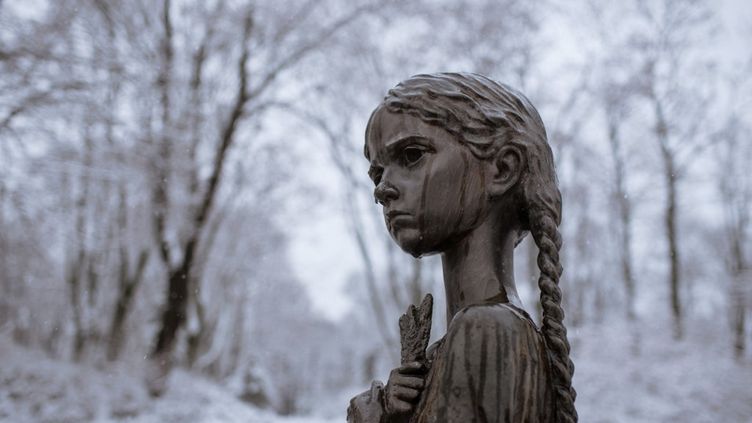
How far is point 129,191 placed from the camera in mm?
12398

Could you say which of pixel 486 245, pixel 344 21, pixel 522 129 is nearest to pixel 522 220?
pixel 486 245

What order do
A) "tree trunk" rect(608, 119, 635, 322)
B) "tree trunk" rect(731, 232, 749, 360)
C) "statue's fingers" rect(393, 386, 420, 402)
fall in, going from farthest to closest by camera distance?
"tree trunk" rect(608, 119, 635, 322) < "tree trunk" rect(731, 232, 749, 360) < "statue's fingers" rect(393, 386, 420, 402)

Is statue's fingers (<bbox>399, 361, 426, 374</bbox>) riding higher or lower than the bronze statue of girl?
lower

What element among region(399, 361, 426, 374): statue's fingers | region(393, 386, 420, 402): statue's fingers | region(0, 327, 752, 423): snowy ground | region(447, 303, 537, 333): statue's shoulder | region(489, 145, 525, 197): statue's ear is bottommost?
region(0, 327, 752, 423): snowy ground

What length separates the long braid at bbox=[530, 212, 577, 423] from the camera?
57.2 inches

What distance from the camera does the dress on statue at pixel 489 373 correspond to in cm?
136

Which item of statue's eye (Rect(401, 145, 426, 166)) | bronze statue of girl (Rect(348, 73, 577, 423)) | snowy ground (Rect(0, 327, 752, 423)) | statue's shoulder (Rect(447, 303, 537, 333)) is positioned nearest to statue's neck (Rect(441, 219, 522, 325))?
bronze statue of girl (Rect(348, 73, 577, 423))

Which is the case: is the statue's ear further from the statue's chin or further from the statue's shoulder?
the statue's shoulder

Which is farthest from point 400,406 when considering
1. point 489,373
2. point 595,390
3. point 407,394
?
point 595,390

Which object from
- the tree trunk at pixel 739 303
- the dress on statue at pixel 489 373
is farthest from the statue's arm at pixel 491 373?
the tree trunk at pixel 739 303

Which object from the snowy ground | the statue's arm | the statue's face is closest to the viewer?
the statue's arm

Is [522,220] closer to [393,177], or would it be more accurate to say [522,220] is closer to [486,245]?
[486,245]

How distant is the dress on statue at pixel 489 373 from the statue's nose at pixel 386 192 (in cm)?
38

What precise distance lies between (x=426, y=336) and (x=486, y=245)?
12.0 inches
